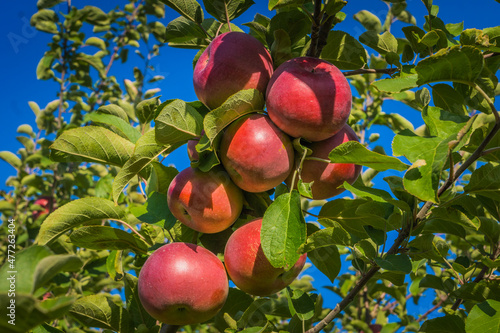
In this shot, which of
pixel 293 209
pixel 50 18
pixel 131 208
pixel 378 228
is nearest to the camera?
pixel 293 209

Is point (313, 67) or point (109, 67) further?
point (109, 67)

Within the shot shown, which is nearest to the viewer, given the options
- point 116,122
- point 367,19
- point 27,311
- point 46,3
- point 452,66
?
point 27,311

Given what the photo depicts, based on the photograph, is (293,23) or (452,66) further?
(293,23)

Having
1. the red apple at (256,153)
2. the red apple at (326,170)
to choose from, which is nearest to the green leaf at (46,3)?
the red apple at (256,153)

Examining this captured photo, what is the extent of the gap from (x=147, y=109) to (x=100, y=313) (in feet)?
2.73

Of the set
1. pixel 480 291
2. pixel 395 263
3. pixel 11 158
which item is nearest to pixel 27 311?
pixel 395 263

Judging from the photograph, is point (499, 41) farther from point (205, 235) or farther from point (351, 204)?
point (205, 235)

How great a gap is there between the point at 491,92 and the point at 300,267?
77 centimetres

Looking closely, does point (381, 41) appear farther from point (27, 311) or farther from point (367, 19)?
point (27, 311)

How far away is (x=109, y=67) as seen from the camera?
15.6ft

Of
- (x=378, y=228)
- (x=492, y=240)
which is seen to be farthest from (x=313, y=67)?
(x=492, y=240)

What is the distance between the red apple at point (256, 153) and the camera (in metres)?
1.22

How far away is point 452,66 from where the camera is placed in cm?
108

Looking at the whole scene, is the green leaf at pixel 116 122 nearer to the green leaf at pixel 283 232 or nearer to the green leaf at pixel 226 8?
the green leaf at pixel 226 8
